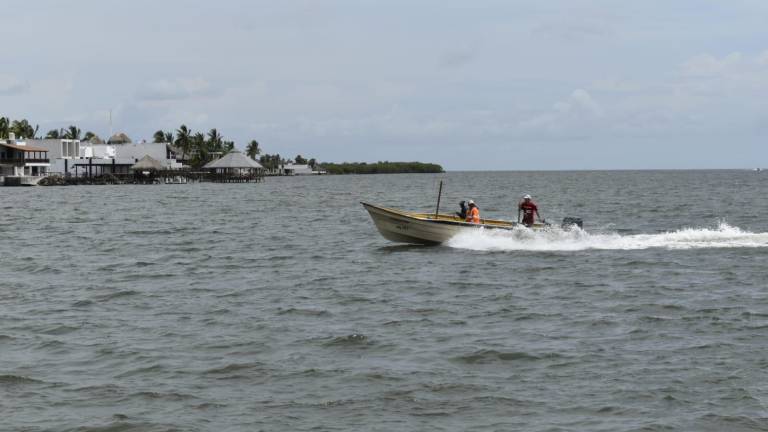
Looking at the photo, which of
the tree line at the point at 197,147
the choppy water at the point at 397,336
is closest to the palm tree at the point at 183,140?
the tree line at the point at 197,147

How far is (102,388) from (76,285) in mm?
11241

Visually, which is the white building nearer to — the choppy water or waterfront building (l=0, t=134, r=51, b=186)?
waterfront building (l=0, t=134, r=51, b=186)

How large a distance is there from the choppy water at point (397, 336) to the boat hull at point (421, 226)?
417mm

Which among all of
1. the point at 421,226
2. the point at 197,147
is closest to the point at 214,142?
the point at 197,147

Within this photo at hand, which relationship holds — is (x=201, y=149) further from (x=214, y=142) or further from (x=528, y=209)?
(x=528, y=209)

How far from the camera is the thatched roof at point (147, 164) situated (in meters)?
132

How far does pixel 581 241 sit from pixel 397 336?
1680 cm

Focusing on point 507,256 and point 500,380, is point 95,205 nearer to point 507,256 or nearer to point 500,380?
point 507,256

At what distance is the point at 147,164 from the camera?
436 ft

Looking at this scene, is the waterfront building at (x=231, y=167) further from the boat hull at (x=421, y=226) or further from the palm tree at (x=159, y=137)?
the boat hull at (x=421, y=226)

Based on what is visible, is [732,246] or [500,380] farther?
[732,246]

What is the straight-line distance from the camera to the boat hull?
1200 inches

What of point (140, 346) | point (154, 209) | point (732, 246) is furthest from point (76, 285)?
point (154, 209)

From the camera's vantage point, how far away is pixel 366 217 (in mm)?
54500
